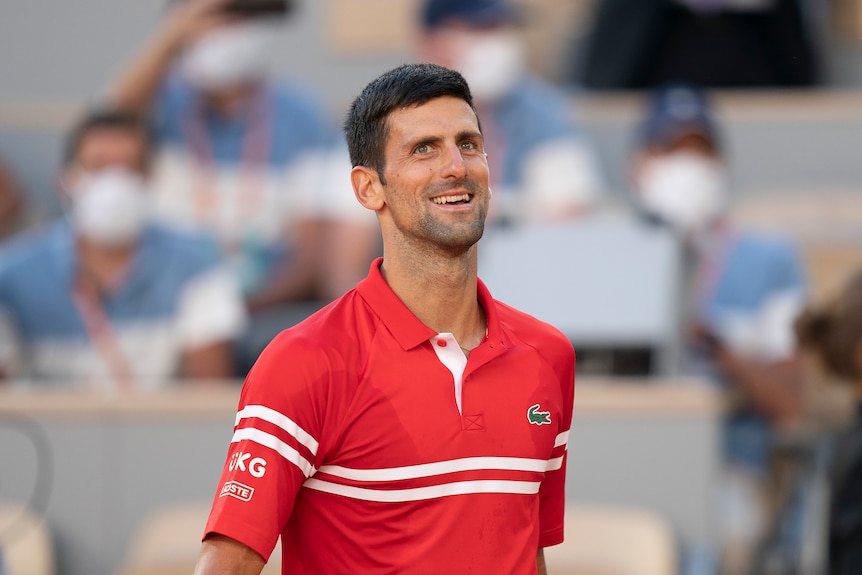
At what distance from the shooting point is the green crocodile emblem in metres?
2.30

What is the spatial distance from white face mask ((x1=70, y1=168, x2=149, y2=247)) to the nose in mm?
3525

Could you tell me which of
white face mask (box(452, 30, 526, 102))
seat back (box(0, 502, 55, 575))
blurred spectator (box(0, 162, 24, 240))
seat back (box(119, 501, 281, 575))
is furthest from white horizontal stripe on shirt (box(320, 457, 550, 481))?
blurred spectator (box(0, 162, 24, 240))

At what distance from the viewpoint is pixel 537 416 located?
231 centimetres

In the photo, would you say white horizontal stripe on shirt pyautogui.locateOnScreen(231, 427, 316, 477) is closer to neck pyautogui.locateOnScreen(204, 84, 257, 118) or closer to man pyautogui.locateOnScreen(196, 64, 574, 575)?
man pyautogui.locateOnScreen(196, 64, 574, 575)

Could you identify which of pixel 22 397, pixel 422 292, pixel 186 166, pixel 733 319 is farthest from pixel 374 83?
pixel 186 166

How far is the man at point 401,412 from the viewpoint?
2109mm

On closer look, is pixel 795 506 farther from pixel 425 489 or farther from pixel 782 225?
pixel 425 489

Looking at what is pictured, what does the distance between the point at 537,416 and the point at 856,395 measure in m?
1.78

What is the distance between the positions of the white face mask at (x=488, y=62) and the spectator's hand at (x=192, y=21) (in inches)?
40.8

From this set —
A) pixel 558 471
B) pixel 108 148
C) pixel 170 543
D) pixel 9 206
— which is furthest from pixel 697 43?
pixel 558 471

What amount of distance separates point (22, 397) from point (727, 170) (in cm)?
370

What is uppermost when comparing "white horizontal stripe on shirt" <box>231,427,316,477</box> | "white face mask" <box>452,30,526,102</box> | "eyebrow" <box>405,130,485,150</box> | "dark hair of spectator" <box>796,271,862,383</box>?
"white face mask" <box>452,30,526,102</box>

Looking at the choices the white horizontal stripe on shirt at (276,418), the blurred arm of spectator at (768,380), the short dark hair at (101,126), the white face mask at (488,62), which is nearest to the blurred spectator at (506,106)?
the white face mask at (488,62)

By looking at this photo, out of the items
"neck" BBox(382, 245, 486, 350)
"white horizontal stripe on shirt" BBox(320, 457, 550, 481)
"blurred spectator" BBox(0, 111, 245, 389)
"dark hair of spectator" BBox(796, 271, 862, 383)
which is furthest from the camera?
"blurred spectator" BBox(0, 111, 245, 389)
